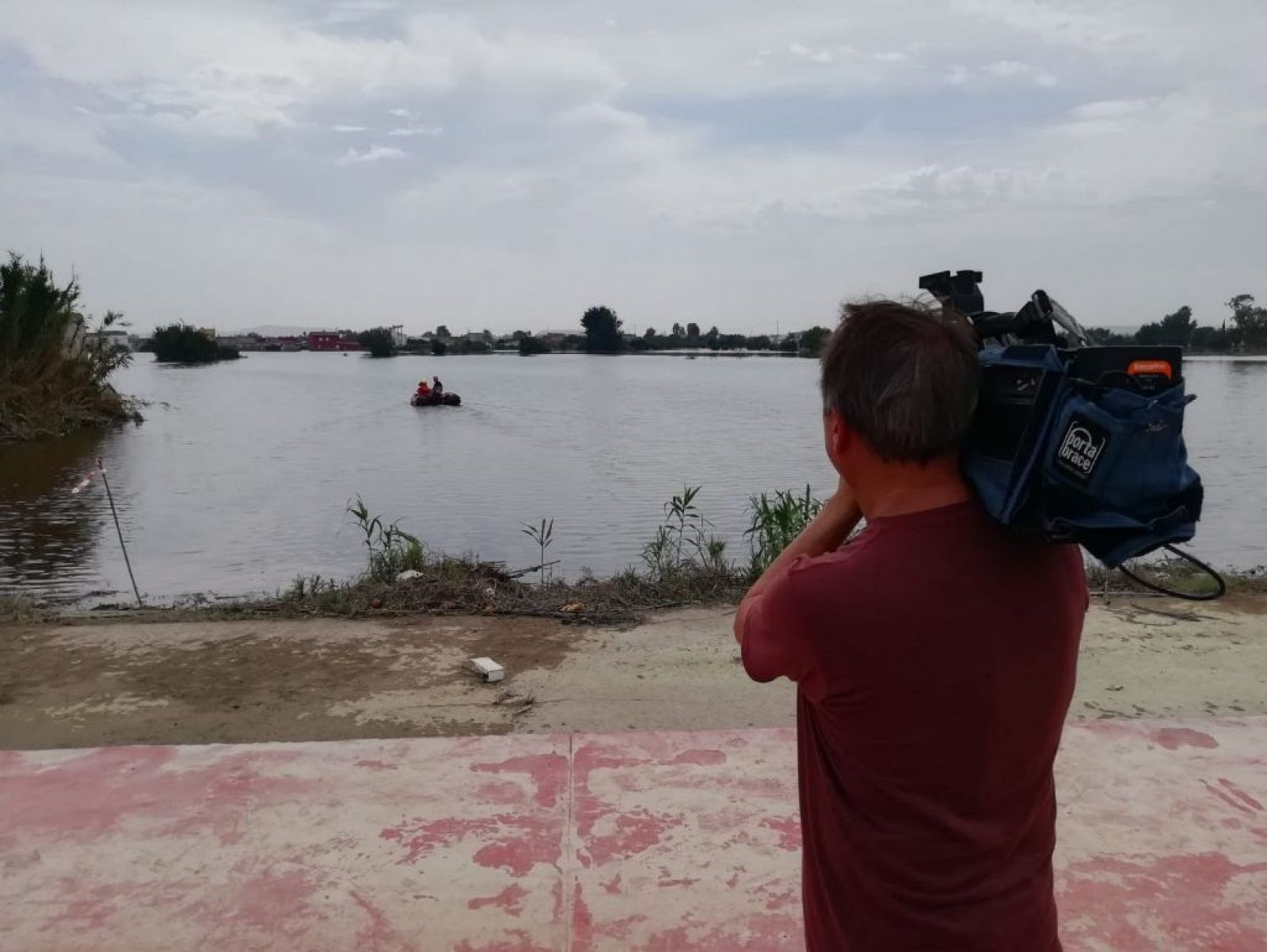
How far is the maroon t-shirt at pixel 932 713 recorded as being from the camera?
47.1 inches

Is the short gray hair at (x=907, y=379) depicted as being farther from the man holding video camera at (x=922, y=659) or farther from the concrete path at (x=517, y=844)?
the concrete path at (x=517, y=844)

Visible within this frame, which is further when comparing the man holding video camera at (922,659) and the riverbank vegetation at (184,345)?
the riverbank vegetation at (184,345)

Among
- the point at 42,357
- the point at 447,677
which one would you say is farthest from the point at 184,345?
the point at 447,677

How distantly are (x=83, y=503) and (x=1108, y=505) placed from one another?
676 inches

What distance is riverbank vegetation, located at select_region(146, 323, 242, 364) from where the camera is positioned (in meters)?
100

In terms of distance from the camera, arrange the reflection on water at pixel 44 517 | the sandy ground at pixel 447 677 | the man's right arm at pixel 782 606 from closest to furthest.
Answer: the man's right arm at pixel 782 606
the sandy ground at pixel 447 677
the reflection on water at pixel 44 517

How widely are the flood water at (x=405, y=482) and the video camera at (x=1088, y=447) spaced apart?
9.1 inches

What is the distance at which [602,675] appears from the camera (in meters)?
4.91

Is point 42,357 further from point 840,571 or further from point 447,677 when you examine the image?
point 840,571

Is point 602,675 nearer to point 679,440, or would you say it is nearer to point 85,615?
point 85,615

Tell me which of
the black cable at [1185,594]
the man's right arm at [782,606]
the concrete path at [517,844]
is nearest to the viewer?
the man's right arm at [782,606]

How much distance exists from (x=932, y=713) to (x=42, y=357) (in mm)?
29337

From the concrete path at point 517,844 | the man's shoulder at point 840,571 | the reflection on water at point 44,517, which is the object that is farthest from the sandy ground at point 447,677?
the reflection on water at point 44,517

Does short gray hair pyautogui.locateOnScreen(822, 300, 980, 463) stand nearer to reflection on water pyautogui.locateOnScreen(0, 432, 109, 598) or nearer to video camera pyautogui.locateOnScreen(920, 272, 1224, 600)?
video camera pyautogui.locateOnScreen(920, 272, 1224, 600)
